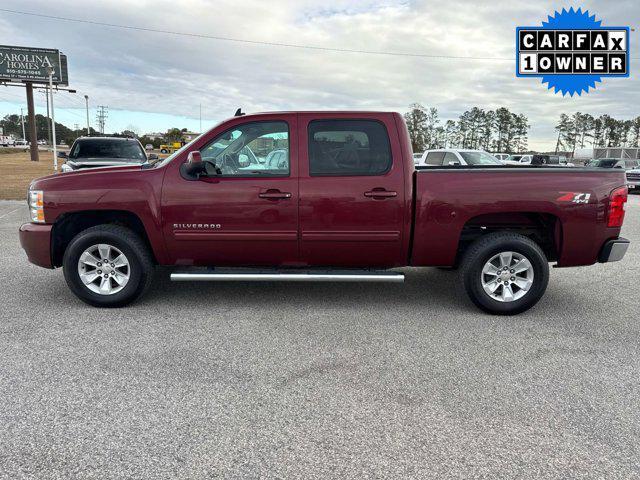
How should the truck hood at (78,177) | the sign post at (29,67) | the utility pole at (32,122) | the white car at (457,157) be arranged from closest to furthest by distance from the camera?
the truck hood at (78,177), the white car at (457,157), the utility pole at (32,122), the sign post at (29,67)

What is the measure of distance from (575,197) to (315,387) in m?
3.08

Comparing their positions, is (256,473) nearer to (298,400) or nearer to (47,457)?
(298,400)

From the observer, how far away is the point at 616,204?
15.4 ft

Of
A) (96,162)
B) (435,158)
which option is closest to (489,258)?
(96,162)

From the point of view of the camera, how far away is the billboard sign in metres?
49.0

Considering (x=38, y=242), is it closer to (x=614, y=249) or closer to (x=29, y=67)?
(x=614, y=249)

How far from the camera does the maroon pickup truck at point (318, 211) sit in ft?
15.4

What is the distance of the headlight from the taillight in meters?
5.44

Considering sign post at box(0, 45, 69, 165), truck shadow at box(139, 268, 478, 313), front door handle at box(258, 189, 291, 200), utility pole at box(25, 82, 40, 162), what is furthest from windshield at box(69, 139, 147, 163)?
sign post at box(0, 45, 69, 165)

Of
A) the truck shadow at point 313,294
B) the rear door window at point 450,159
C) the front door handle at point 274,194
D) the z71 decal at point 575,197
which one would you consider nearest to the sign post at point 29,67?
the rear door window at point 450,159

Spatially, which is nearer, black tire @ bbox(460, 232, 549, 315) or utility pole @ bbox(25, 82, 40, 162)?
black tire @ bbox(460, 232, 549, 315)

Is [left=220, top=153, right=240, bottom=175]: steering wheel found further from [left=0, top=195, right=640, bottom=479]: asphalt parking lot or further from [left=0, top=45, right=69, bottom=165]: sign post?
[left=0, top=45, right=69, bottom=165]: sign post

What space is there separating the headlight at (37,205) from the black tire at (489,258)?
4136 mm

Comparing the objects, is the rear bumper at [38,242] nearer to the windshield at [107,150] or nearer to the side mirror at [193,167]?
the side mirror at [193,167]
